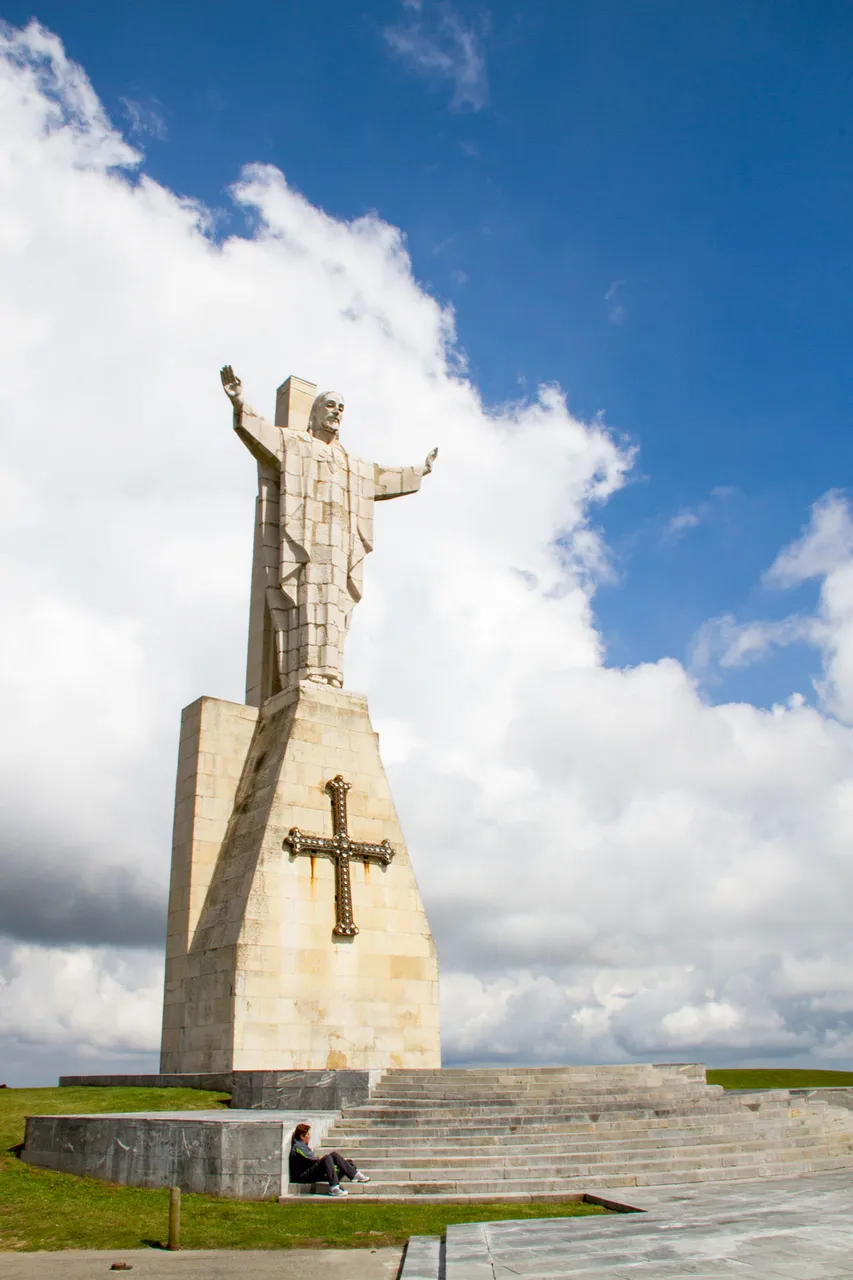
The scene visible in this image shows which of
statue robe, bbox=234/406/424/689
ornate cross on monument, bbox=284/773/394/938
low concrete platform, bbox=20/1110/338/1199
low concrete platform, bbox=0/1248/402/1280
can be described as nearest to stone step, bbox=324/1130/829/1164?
low concrete platform, bbox=20/1110/338/1199

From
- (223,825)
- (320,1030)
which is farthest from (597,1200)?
(223,825)

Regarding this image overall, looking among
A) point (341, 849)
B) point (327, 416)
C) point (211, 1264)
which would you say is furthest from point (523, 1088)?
point (327, 416)

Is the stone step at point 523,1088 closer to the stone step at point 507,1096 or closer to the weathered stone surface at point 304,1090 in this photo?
the stone step at point 507,1096

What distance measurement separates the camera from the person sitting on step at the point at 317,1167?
10.4 metres

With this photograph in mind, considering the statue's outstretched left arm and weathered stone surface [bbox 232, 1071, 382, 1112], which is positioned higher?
the statue's outstretched left arm

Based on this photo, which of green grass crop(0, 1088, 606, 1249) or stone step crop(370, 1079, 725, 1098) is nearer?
green grass crop(0, 1088, 606, 1249)

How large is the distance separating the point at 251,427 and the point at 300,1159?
13433 mm

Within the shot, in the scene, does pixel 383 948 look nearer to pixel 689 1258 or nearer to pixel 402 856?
pixel 402 856

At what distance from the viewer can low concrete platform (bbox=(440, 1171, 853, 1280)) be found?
673 centimetres

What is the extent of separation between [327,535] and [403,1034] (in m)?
9.26

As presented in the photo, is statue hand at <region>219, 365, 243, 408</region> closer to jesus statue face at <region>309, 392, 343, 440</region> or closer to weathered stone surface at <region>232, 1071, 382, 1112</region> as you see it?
jesus statue face at <region>309, 392, 343, 440</region>

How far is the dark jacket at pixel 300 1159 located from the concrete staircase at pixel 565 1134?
126 mm

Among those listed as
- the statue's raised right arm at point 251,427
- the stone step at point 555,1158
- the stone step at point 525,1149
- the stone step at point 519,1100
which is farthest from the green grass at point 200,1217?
the statue's raised right arm at point 251,427

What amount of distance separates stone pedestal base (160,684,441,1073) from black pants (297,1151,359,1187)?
5304 millimetres
